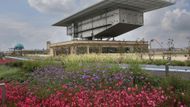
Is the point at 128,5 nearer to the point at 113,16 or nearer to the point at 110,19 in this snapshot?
the point at 113,16

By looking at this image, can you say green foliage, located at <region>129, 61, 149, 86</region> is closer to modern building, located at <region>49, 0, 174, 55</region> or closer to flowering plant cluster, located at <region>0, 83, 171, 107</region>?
flowering plant cluster, located at <region>0, 83, 171, 107</region>

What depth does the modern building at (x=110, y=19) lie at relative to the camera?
6188cm

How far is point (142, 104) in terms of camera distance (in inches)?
208

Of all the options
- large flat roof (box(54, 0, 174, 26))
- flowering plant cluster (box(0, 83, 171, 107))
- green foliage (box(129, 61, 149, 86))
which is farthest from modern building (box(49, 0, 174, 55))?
flowering plant cluster (box(0, 83, 171, 107))

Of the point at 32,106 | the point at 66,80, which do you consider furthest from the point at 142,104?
the point at 66,80

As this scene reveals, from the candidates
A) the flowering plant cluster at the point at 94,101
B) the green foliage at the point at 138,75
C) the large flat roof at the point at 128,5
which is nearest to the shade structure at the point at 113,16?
the large flat roof at the point at 128,5

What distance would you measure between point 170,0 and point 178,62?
156ft

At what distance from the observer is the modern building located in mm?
61875

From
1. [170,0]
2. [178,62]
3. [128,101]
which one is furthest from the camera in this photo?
[170,0]

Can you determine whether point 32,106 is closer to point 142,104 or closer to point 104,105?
point 104,105

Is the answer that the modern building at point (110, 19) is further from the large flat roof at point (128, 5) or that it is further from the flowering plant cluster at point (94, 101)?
the flowering plant cluster at point (94, 101)

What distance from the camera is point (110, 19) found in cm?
6956

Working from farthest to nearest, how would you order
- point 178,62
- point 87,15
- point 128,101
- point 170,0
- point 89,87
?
→ point 87,15, point 170,0, point 178,62, point 89,87, point 128,101

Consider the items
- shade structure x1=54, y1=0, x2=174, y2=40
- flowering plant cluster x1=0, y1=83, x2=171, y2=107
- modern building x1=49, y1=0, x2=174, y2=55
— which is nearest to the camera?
flowering plant cluster x1=0, y1=83, x2=171, y2=107
